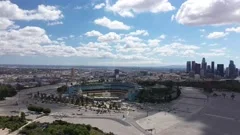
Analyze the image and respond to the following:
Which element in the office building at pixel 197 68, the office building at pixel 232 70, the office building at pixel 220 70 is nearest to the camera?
the office building at pixel 232 70

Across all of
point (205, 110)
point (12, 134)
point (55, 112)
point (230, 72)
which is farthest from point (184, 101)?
point (230, 72)

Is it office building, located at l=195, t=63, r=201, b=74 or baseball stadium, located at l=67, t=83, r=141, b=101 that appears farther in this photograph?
office building, located at l=195, t=63, r=201, b=74

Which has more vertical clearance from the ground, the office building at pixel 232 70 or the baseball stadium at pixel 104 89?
the office building at pixel 232 70

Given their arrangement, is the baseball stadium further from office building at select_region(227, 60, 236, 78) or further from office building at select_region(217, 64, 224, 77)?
office building at select_region(217, 64, 224, 77)

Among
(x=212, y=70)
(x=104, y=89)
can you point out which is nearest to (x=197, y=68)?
(x=212, y=70)

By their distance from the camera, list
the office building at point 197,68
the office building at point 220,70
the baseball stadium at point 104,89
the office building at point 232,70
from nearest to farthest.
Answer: the baseball stadium at point 104,89
the office building at point 232,70
the office building at point 220,70
the office building at point 197,68

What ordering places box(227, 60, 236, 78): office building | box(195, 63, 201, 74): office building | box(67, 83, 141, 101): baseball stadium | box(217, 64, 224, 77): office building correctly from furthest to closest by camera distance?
box(195, 63, 201, 74): office building, box(217, 64, 224, 77): office building, box(227, 60, 236, 78): office building, box(67, 83, 141, 101): baseball stadium

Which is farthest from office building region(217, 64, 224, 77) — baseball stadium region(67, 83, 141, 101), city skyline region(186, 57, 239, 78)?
baseball stadium region(67, 83, 141, 101)

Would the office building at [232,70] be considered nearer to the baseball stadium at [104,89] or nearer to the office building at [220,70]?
the office building at [220,70]

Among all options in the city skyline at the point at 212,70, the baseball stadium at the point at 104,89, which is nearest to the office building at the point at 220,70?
the city skyline at the point at 212,70

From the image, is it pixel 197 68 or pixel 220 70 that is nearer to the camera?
pixel 220 70

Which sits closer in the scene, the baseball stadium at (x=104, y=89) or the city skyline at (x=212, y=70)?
the baseball stadium at (x=104, y=89)

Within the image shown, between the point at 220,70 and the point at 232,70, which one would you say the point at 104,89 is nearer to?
the point at 232,70
